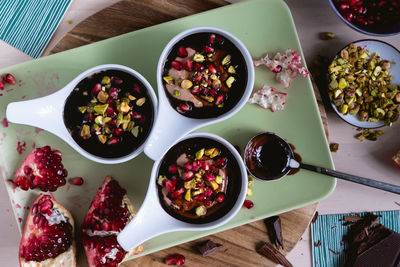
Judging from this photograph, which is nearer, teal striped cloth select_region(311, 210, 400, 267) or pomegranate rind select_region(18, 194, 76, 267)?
pomegranate rind select_region(18, 194, 76, 267)

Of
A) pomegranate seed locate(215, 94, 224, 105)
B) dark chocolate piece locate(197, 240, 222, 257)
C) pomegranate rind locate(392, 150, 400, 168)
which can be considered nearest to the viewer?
pomegranate seed locate(215, 94, 224, 105)

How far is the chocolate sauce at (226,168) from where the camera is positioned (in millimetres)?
1349

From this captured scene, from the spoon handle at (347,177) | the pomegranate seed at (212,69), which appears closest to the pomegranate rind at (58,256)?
the pomegranate seed at (212,69)

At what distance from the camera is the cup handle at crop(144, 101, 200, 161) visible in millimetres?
1252

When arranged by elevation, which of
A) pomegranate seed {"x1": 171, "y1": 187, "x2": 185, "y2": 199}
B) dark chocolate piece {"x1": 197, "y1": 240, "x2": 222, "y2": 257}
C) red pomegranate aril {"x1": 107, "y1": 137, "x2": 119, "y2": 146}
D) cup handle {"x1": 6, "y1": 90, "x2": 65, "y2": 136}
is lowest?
dark chocolate piece {"x1": 197, "y1": 240, "x2": 222, "y2": 257}

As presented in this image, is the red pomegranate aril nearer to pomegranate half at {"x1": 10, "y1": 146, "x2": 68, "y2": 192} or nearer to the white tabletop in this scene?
pomegranate half at {"x1": 10, "y1": 146, "x2": 68, "y2": 192}

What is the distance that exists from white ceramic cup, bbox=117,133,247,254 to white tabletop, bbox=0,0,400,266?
0.61m

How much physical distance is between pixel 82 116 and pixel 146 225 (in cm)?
44

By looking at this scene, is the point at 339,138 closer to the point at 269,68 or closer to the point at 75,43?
the point at 269,68

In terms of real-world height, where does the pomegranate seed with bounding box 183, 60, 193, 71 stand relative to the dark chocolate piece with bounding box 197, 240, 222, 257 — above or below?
above

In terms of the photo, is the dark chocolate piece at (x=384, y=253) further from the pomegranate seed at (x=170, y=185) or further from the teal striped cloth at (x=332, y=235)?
the pomegranate seed at (x=170, y=185)

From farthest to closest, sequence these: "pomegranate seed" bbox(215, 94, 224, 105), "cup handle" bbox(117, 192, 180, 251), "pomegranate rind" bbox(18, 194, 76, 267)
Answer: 1. "pomegranate rind" bbox(18, 194, 76, 267)
2. "pomegranate seed" bbox(215, 94, 224, 105)
3. "cup handle" bbox(117, 192, 180, 251)

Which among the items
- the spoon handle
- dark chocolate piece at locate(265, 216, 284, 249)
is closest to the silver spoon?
the spoon handle

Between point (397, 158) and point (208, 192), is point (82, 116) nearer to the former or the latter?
point (208, 192)
